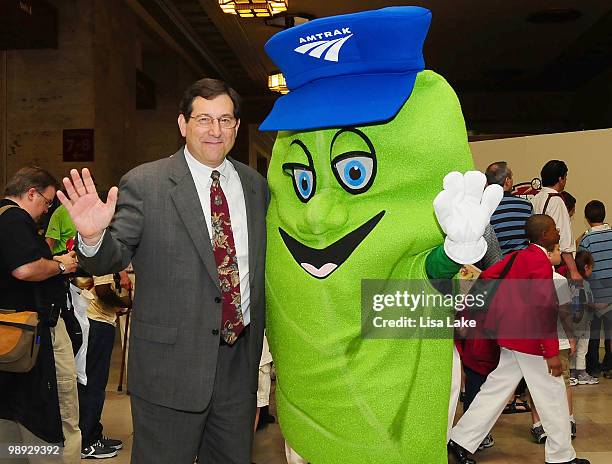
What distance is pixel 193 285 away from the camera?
240cm

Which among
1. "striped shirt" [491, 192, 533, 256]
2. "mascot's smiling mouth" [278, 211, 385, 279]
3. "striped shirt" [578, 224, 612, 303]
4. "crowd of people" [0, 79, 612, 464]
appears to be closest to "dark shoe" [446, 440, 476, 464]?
"striped shirt" [491, 192, 533, 256]

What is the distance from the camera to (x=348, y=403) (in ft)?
7.45

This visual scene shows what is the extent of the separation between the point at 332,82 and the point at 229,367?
971 millimetres

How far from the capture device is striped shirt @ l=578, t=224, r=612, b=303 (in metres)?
6.39

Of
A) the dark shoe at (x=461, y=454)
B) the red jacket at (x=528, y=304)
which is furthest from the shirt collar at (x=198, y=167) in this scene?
the dark shoe at (x=461, y=454)

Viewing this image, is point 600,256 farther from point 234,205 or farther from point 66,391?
point 234,205

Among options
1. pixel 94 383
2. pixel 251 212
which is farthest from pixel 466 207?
pixel 94 383

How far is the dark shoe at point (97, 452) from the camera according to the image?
4480 mm

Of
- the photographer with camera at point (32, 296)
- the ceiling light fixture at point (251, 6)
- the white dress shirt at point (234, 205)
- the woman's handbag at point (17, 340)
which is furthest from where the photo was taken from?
the ceiling light fixture at point (251, 6)

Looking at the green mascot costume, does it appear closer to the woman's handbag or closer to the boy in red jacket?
the woman's handbag

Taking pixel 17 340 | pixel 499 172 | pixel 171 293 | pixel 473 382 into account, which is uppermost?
pixel 499 172

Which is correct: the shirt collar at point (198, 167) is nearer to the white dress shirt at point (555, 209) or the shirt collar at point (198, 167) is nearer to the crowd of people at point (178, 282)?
the crowd of people at point (178, 282)

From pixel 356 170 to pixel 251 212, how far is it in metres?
0.41

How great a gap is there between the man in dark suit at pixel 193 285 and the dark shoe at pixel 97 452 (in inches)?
84.7
